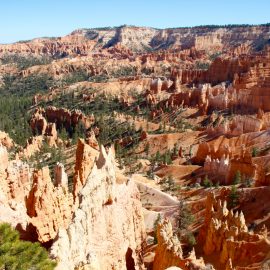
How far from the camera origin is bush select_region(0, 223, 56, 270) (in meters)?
13.6

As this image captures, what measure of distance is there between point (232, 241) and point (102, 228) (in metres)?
11.3

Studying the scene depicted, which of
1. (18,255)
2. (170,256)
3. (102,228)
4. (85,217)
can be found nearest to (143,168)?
(170,256)

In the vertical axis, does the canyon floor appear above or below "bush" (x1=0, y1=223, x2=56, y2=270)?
below

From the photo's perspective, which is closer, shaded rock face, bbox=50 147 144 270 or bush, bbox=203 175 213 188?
shaded rock face, bbox=50 147 144 270

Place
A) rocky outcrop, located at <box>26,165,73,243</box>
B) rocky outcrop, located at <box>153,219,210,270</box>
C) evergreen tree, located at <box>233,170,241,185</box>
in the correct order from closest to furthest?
rocky outcrop, located at <box>153,219,210,270</box> → rocky outcrop, located at <box>26,165,73,243</box> → evergreen tree, located at <box>233,170,241,185</box>

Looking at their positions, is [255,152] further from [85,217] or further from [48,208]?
[85,217]

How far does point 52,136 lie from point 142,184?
41205mm

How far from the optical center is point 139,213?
2711 cm

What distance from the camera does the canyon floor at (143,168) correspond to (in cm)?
2281

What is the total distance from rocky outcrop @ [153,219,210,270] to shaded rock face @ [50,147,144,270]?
144cm

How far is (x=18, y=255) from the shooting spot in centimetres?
1402

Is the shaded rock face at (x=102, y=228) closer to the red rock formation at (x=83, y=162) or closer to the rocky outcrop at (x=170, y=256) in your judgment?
the rocky outcrop at (x=170, y=256)

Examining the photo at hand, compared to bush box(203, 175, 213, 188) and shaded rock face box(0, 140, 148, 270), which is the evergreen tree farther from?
shaded rock face box(0, 140, 148, 270)

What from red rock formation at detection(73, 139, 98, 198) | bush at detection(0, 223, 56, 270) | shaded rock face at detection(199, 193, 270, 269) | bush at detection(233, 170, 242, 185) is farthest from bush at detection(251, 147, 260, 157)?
bush at detection(0, 223, 56, 270)
